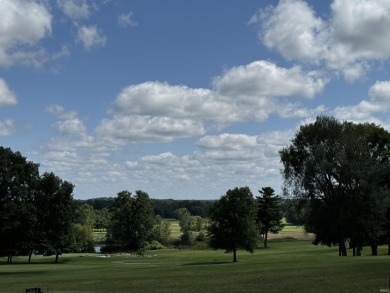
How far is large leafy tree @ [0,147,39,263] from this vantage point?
51250 mm

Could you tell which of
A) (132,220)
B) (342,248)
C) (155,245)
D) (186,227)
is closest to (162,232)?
(186,227)

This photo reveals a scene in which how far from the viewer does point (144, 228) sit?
111 m

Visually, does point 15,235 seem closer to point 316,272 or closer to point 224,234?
point 224,234

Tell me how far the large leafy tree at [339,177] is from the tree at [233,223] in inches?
445

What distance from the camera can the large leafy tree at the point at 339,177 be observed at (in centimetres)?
5388

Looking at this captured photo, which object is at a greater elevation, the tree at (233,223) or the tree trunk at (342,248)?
the tree at (233,223)

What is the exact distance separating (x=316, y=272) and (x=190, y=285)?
333 inches

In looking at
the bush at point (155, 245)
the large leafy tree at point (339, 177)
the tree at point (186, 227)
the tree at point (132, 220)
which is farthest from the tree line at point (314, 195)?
the tree at point (186, 227)

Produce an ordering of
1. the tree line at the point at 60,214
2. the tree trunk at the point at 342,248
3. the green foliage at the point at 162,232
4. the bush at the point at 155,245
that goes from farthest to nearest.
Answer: the green foliage at the point at 162,232 → the bush at the point at 155,245 → the tree trunk at the point at 342,248 → the tree line at the point at 60,214

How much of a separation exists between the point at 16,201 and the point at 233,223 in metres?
29.5

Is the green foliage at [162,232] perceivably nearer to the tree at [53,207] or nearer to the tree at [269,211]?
the tree at [269,211]

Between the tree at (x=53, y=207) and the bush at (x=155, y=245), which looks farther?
the bush at (x=155, y=245)

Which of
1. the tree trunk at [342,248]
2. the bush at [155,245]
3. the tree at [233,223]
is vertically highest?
the tree at [233,223]

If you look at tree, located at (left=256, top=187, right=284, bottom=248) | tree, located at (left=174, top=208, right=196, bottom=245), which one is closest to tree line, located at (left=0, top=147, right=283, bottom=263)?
tree, located at (left=256, top=187, right=284, bottom=248)
